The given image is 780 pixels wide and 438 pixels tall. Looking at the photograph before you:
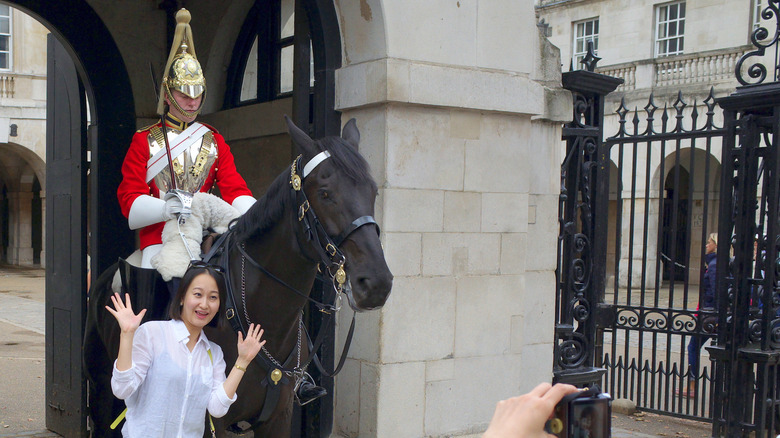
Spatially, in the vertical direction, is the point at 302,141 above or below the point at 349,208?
above

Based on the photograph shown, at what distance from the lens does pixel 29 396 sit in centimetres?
748

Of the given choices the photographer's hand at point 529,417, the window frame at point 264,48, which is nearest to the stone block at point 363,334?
the window frame at point 264,48

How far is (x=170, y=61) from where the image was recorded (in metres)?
4.09

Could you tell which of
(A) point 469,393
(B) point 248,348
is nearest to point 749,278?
(A) point 469,393

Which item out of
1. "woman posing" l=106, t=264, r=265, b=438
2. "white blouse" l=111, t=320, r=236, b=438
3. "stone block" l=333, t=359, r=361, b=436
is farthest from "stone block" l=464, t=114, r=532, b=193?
"white blouse" l=111, t=320, r=236, b=438

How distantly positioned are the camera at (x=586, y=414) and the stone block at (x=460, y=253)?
11.0ft

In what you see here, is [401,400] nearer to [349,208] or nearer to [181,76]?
[349,208]

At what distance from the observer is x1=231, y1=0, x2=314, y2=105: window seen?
21.9ft

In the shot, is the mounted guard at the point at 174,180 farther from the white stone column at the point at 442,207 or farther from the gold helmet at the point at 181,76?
the white stone column at the point at 442,207

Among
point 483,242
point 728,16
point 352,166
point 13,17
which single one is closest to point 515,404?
point 352,166

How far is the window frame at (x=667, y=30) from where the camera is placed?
64.8ft

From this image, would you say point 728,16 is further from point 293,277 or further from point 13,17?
point 13,17

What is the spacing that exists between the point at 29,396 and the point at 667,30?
17928mm

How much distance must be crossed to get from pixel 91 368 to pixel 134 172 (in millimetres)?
1240
